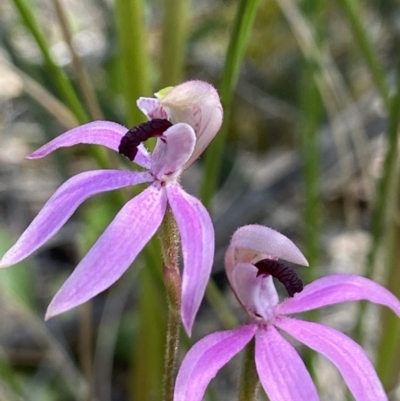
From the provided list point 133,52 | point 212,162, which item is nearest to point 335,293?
point 212,162

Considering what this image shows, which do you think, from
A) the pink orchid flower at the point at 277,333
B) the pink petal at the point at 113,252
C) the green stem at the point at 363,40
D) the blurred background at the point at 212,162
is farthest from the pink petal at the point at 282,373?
the green stem at the point at 363,40

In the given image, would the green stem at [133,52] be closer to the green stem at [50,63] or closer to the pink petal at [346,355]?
the green stem at [50,63]

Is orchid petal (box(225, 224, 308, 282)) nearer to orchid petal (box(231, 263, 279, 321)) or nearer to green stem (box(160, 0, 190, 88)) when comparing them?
orchid petal (box(231, 263, 279, 321))

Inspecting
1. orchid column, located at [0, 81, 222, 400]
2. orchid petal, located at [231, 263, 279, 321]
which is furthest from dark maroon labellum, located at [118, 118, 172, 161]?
orchid petal, located at [231, 263, 279, 321]

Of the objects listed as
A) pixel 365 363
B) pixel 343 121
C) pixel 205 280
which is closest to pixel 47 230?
pixel 205 280

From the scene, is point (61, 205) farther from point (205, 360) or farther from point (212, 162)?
point (212, 162)
